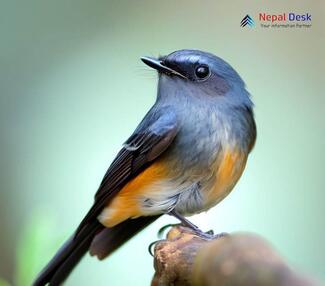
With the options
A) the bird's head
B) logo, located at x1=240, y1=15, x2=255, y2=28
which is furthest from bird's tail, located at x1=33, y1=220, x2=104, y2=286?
logo, located at x1=240, y1=15, x2=255, y2=28

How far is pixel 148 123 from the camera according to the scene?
120 centimetres

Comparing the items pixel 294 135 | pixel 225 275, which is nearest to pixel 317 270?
pixel 294 135

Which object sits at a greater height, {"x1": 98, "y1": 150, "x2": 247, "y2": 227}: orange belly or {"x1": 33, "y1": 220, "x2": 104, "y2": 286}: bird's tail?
{"x1": 98, "y1": 150, "x2": 247, "y2": 227}: orange belly

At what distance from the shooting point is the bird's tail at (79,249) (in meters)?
1.28

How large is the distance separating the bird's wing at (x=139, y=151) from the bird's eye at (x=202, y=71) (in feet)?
0.29

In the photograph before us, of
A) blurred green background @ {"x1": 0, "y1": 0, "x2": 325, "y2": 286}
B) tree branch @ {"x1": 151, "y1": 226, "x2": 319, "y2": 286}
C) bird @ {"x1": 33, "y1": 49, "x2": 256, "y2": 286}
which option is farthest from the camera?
blurred green background @ {"x1": 0, "y1": 0, "x2": 325, "y2": 286}

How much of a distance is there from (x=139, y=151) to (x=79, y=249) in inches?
10.9

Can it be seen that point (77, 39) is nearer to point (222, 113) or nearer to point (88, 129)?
point (88, 129)

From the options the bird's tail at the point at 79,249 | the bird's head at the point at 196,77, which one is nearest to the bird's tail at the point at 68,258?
the bird's tail at the point at 79,249

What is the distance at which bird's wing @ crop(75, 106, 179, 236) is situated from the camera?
116cm

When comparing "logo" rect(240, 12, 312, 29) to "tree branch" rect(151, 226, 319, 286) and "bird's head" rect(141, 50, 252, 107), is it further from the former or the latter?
Result: "tree branch" rect(151, 226, 319, 286)

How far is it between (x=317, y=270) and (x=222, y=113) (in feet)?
1.58

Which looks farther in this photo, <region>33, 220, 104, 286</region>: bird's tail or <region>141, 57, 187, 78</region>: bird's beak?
<region>33, 220, 104, 286</region>: bird's tail

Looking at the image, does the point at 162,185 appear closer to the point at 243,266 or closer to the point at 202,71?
the point at 202,71
